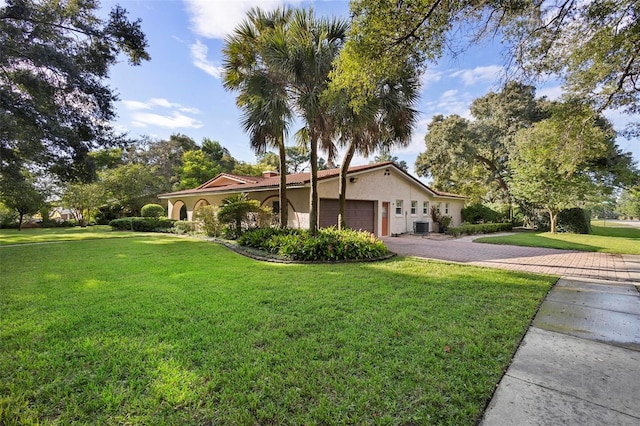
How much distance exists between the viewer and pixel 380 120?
10.9m

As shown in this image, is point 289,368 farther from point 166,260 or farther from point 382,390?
point 166,260

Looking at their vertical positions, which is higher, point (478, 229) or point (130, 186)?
point (130, 186)

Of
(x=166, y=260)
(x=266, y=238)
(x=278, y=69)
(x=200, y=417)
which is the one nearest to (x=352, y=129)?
(x=278, y=69)

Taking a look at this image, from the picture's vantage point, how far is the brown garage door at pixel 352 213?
14336mm

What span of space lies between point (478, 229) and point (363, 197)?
10.1 m

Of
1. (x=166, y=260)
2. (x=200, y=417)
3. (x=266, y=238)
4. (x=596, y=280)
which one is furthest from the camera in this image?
(x=266, y=238)

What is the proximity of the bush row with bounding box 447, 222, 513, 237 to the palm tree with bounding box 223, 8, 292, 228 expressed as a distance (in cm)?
1312

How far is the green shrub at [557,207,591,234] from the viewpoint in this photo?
2011 centimetres

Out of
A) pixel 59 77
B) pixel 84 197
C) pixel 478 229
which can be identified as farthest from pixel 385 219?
pixel 84 197

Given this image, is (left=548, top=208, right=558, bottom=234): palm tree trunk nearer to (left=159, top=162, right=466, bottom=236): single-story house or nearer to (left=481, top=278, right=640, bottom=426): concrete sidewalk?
(left=159, top=162, right=466, bottom=236): single-story house

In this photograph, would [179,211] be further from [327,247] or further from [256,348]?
[256,348]

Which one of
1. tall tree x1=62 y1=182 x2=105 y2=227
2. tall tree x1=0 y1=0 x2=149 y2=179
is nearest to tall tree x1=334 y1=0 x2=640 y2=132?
tall tree x1=0 y1=0 x2=149 y2=179

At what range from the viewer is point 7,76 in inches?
367

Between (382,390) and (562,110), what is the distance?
36.0 ft
